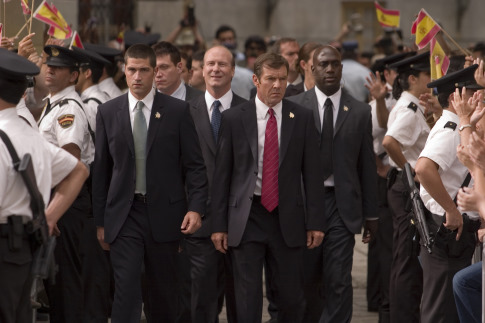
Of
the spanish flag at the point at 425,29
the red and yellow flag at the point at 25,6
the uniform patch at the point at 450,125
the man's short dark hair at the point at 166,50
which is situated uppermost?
the red and yellow flag at the point at 25,6

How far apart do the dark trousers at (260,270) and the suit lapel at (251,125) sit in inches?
15.5

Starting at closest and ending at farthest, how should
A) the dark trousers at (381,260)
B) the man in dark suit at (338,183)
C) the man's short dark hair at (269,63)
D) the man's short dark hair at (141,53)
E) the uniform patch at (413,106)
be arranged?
the man's short dark hair at (141,53), the man's short dark hair at (269,63), the man in dark suit at (338,183), the uniform patch at (413,106), the dark trousers at (381,260)

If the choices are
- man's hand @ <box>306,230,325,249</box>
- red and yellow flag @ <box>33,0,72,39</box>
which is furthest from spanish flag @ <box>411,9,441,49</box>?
red and yellow flag @ <box>33,0,72,39</box>

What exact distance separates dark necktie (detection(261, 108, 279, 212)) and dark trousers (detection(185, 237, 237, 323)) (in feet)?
2.34

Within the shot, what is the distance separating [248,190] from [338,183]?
3.15 feet

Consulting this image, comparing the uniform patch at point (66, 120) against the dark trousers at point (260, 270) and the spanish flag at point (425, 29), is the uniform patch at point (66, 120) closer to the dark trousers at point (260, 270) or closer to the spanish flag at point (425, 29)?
the dark trousers at point (260, 270)

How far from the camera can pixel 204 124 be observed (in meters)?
9.04

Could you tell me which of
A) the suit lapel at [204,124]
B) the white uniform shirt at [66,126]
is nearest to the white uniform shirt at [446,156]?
the suit lapel at [204,124]

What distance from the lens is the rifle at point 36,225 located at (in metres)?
5.86

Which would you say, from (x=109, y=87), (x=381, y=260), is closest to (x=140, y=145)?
(x=109, y=87)

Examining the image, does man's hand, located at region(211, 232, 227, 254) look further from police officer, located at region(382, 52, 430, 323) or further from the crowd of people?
police officer, located at region(382, 52, 430, 323)

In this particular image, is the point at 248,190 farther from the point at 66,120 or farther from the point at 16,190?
the point at 16,190

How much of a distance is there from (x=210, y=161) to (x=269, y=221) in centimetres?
107

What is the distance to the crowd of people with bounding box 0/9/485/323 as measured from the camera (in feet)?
24.7
